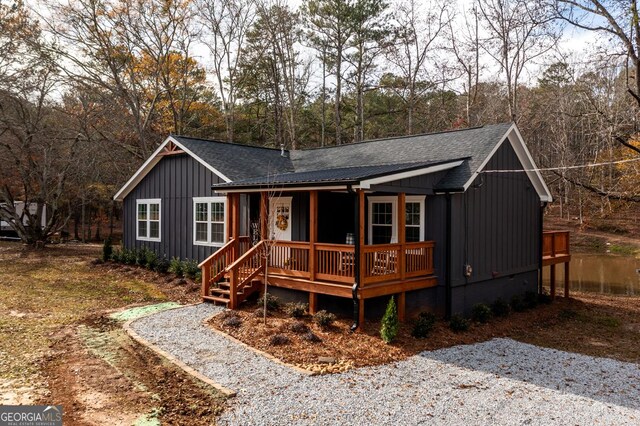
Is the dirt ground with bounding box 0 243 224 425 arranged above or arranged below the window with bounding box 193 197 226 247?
below

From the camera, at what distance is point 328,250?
31.9ft

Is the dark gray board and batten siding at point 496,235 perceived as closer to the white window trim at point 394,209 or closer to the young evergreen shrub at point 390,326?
the white window trim at point 394,209

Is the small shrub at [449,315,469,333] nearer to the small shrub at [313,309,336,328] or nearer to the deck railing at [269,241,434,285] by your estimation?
the deck railing at [269,241,434,285]

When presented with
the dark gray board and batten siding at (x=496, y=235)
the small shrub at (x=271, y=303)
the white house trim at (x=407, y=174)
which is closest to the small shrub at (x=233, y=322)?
the small shrub at (x=271, y=303)

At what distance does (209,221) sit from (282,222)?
3007 mm

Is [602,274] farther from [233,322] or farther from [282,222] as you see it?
[233,322]

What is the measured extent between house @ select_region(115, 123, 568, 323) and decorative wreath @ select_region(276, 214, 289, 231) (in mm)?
50

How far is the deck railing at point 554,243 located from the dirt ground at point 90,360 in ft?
36.5

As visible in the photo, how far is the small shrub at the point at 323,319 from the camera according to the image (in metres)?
9.27

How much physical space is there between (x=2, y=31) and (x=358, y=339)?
21.7m

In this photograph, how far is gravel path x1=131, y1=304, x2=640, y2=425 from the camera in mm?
5574

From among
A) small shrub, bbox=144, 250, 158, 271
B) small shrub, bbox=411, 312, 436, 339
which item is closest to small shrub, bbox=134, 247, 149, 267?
small shrub, bbox=144, 250, 158, 271

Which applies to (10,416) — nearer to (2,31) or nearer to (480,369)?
(480,369)

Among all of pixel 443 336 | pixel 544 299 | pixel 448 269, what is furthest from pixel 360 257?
pixel 544 299
